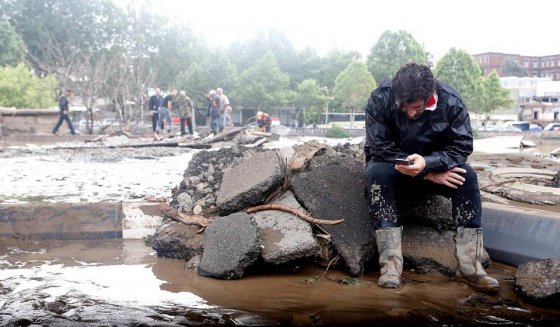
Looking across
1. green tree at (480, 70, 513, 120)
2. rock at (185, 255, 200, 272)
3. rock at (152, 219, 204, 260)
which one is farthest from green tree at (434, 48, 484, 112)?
rock at (185, 255, 200, 272)

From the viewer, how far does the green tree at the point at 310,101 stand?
152 ft

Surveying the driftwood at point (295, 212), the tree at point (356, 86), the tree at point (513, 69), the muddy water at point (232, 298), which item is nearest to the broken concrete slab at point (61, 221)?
the muddy water at point (232, 298)

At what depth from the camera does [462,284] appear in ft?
9.74

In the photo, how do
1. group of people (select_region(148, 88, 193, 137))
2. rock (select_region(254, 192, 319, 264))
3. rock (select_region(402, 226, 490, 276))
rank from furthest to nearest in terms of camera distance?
group of people (select_region(148, 88, 193, 137)) → rock (select_region(402, 226, 490, 276)) → rock (select_region(254, 192, 319, 264))

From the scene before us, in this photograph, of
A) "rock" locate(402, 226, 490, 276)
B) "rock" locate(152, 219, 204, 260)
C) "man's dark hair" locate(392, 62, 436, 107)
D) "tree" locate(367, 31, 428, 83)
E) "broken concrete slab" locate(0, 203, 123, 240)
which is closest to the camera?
"man's dark hair" locate(392, 62, 436, 107)

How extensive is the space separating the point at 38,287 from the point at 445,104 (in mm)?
2595

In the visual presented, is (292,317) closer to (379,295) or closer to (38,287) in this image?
(379,295)

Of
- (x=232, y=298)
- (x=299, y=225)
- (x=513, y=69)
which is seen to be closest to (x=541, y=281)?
(x=299, y=225)

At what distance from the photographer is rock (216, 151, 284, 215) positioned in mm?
3684

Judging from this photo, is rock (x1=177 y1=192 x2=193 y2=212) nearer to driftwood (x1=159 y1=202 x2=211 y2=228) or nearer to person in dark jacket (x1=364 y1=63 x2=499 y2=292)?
driftwood (x1=159 y1=202 x2=211 y2=228)

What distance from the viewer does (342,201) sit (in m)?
3.57

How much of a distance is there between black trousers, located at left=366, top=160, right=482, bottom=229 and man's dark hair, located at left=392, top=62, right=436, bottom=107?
46 cm

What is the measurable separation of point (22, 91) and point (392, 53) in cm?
3269

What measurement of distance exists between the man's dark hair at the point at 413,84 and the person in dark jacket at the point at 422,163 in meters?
0.03
